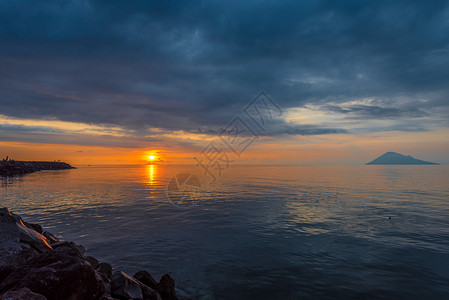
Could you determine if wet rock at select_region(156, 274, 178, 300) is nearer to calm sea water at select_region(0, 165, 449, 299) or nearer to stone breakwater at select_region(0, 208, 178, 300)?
stone breakwater at select_region(0, 208, 178, 300)

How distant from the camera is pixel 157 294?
28.6ft

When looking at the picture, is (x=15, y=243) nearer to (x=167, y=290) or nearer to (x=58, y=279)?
(x=58, y=279)

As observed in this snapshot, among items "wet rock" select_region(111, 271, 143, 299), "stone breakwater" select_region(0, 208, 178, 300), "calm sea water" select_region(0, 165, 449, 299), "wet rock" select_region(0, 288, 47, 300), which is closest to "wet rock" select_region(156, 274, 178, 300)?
"stone breakwater" select_region(0, 208, 178, 300)

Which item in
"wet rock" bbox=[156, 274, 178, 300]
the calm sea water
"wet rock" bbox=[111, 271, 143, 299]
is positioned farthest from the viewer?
the calm sea water

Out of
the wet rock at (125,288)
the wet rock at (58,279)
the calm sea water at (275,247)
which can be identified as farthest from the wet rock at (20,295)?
the calm sea water at (275,247)

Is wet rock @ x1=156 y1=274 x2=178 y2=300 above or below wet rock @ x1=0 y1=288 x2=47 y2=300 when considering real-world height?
below

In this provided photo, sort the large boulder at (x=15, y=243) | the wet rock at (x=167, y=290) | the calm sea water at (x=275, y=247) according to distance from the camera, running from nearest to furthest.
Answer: the large boulder at (x=15, y=243) → the wet rock at (x=167, y=290) → the calm sea water at (x=275, y=247)

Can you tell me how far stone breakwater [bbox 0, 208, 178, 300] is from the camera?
6.76 meters

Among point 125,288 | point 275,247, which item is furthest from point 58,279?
point 275,247

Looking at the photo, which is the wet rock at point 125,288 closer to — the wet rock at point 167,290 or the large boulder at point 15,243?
the wet rock at point 167,290

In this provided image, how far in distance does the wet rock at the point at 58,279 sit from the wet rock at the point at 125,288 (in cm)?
61

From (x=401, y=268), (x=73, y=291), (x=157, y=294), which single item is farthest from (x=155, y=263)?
(x=401, y=268)

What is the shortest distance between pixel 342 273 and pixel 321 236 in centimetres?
564

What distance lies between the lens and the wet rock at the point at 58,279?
6.78m
